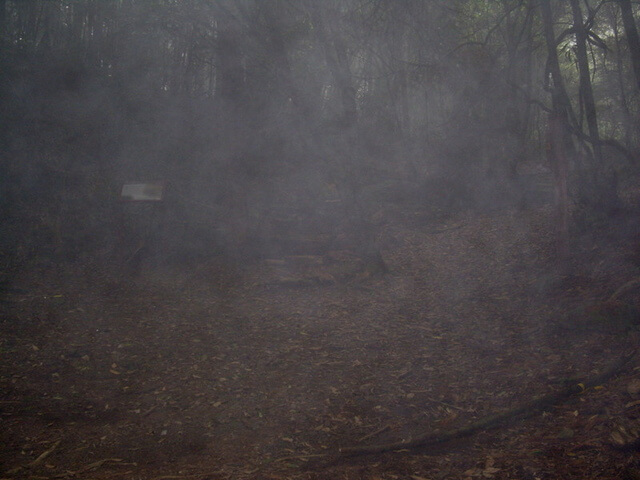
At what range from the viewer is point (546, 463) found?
2.61 metres

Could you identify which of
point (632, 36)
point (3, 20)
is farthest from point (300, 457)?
point (3, 20)

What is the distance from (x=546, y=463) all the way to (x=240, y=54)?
705 cm

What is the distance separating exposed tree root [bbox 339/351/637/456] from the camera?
9.64 ft

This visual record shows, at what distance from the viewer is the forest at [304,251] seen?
121 inches

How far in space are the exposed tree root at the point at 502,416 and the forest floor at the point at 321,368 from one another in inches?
1.6

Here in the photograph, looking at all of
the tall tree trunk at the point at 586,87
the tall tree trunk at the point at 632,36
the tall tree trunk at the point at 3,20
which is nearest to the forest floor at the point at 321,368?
the tall tree trunk at the point at 586,87

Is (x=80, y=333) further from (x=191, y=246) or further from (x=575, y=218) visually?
(x=575, y=218)

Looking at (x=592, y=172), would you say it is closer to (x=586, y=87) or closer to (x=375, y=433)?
(x=586, y=87)

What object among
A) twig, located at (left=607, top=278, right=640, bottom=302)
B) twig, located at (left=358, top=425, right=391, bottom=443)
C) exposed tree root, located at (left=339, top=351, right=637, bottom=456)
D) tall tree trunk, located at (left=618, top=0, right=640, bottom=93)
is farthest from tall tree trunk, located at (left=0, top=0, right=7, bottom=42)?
twig, located at (left=607, top=278, right=640, bottom=302)

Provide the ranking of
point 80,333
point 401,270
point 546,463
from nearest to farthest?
point 546,463 < point 80,333 < point 401,270

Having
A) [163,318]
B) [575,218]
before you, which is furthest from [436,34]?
[163,318]

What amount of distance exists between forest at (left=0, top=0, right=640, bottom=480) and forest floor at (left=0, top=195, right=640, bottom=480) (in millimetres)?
24

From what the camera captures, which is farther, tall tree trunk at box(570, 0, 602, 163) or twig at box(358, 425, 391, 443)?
tall tree trunk at box(570, 0, 602, 163)

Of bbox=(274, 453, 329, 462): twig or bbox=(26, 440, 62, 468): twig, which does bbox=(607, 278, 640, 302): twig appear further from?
bbox=(26, 440, 62, 468): twig
